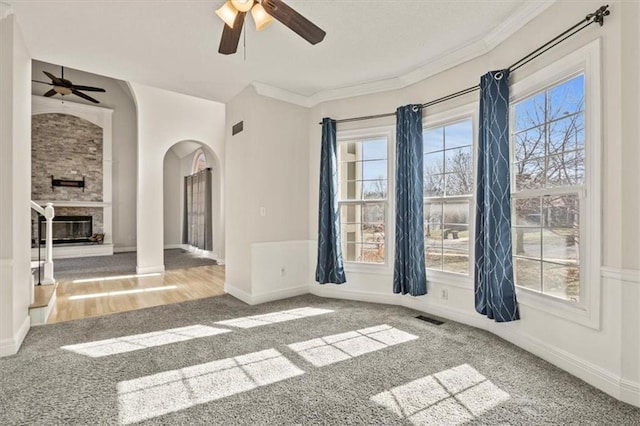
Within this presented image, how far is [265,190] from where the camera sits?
4156 millimetres

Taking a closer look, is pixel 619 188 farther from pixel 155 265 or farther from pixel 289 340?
pixel 155 265

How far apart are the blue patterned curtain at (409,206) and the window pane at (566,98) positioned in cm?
129

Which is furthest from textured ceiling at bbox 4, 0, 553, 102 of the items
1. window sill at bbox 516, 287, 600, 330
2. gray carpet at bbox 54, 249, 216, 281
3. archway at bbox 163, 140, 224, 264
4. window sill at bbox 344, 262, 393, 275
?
archway at bbox 163, 140, 224, 264

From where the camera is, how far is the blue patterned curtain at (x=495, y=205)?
104 inches

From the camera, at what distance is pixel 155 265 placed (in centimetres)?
608

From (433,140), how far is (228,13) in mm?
2449

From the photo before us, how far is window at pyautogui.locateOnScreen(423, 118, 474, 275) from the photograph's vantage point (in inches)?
130

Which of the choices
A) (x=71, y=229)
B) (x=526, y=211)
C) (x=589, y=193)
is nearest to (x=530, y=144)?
(x=526, y=211)

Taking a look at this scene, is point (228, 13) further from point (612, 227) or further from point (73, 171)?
point (73, 171)

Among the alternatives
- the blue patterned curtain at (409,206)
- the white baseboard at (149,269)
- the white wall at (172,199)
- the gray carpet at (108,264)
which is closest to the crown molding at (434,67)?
the blue patterned curtain at (409,206)

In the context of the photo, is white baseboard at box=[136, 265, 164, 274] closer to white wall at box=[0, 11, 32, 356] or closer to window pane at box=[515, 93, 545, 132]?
white wall at box=[0, 11, 32, 356]

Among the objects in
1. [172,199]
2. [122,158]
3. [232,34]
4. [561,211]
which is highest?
[122,158]

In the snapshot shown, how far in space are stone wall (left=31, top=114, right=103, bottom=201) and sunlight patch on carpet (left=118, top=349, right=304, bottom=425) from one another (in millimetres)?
8394

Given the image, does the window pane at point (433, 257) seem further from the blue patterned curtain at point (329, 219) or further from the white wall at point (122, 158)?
the white wall at point (122, 158)
